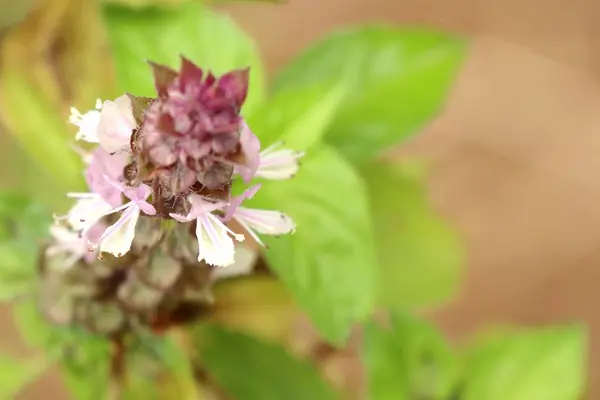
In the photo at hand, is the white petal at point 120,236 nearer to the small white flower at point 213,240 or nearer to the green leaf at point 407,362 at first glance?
the small white flower at point 213,240

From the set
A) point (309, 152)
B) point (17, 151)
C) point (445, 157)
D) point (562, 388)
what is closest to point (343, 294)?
point (309, 152)

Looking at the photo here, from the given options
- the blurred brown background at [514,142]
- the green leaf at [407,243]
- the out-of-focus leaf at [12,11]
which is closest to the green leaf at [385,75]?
→ the green leaf at [407,243]

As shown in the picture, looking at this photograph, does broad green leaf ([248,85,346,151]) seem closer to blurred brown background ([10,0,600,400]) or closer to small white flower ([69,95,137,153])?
small white flower ([69,95,137,153])

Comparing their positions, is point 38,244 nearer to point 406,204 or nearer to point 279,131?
point 279,131

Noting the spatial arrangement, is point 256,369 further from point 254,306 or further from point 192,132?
point 192,132

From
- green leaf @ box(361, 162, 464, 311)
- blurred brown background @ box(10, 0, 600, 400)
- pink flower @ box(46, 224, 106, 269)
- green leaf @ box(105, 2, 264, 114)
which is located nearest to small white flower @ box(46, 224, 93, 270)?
pink flower @ box(46, 224, 106, 269)

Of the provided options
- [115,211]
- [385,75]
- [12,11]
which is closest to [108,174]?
[115,211]
